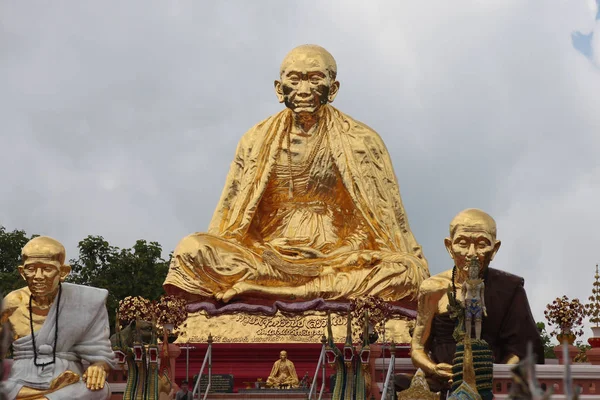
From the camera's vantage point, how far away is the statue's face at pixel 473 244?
41.7ft

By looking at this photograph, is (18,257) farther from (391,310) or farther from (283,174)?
(391,310)

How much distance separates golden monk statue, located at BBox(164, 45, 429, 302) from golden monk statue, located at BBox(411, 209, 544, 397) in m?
9.47

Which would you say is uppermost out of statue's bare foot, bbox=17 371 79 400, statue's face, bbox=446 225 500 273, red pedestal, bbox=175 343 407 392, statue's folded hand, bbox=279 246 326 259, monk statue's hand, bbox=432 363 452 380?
statue's folded hand, bbox=279 246 326 259

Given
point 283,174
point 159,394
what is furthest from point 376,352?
point 283,174

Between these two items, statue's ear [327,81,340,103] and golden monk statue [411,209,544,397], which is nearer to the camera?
golden monk statue [411,209,544,397]

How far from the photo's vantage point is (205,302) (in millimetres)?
22641

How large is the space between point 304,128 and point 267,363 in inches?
166

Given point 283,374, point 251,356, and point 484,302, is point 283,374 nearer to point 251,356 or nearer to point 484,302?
point 251,356

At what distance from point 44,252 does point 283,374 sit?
26.1ft

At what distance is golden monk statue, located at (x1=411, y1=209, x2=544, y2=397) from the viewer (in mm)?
12680

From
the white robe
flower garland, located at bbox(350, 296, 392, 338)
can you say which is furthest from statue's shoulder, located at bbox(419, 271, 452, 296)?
flower garland, located at bbox(350, 296, 392, 338)

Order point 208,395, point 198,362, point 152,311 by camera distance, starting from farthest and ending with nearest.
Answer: point 198,362 < point 208,395 < point 152,311

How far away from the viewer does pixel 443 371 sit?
41.3 feet

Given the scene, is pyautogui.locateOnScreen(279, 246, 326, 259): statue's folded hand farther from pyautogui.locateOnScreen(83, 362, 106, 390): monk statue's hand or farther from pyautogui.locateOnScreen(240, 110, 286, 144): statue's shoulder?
pyautogui.locateOnScreen(83, 362, 106, 390): monk statue's hand
